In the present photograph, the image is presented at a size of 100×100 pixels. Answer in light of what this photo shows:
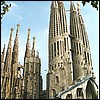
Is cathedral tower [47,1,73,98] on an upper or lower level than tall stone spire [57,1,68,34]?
lower

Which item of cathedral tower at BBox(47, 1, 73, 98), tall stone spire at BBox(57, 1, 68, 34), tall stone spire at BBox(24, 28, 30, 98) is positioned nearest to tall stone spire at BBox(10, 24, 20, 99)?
tall stone spire at BBox(24, 28, 30, 98)

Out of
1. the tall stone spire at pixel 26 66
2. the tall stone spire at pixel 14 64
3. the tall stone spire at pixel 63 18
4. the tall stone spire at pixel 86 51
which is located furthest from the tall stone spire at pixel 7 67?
the tall stone spire at pixel 86 51

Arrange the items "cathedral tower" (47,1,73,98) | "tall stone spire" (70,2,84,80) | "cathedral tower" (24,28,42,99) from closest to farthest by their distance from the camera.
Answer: "cathedral tower" (47,1,73,98) < "cathedral tower" (24,28,42,99) < "tall stone spire" (70,2,84,80)

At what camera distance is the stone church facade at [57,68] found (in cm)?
3419

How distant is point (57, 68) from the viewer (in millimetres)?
37250

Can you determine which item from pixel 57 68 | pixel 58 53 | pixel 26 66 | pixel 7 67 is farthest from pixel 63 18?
pixel 7 67

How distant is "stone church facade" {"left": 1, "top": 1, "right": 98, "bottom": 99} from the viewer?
112 feet

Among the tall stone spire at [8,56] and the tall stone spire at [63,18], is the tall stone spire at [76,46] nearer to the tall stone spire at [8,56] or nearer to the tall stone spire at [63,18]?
the tall stone spire at [63,18]

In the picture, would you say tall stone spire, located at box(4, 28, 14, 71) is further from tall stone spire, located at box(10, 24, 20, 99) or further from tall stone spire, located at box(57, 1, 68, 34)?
tall stone spire, located at box(57, 1, 68, 34)

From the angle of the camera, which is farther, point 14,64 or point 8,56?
point 8,56

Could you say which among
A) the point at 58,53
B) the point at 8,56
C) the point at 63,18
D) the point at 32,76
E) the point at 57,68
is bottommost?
the point at 32,76

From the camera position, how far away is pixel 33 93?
116 ft

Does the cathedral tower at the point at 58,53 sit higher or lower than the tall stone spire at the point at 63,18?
lower

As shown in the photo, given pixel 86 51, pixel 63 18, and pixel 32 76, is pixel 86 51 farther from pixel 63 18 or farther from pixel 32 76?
pixel 32 76
